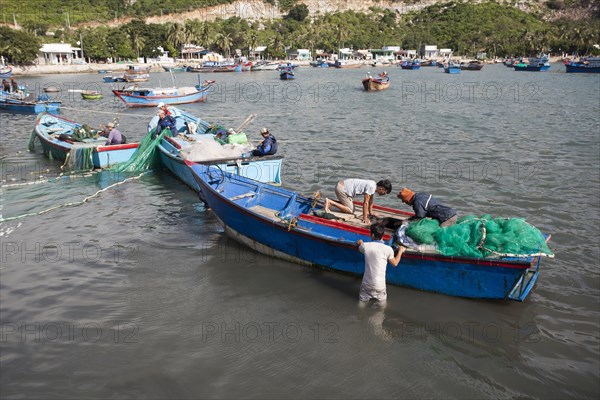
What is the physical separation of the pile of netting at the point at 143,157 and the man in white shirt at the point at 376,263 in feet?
38.0

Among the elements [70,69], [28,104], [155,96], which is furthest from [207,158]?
[70,69]

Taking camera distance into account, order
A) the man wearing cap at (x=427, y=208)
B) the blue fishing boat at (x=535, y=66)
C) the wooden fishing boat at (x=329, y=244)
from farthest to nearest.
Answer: the blue fishing boat at (x=535, y=66) → the man wearing cap at (x=427, y=208) → the wooden fishing boat at (x=329, y=244)

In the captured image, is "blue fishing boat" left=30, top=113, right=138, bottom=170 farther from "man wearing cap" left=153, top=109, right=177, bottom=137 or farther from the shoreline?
the shoreline

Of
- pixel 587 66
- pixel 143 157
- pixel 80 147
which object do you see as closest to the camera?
pixel 143 157

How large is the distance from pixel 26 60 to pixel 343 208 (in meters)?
95.4

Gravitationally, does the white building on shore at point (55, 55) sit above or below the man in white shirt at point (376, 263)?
above

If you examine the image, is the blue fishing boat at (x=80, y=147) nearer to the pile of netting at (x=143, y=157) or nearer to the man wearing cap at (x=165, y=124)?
the pile of netting at (x=143, y=157)

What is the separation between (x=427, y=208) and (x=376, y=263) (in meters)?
1.86

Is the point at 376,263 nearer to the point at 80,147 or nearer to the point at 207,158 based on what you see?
the point at 207,158

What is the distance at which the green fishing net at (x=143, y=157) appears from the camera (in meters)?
17.9

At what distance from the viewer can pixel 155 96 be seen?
40.9m

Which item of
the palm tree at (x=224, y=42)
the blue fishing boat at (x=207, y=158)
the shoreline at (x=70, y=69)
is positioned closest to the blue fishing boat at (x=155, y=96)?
the blue fishing boat at (x=207, y=158)

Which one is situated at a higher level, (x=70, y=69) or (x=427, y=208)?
(x=70, y=69)

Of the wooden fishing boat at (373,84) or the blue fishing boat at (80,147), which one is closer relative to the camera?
the blue fishing boat at (80,147)
